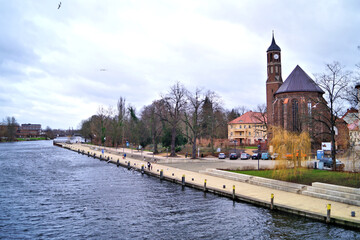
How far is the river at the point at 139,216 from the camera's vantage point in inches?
674

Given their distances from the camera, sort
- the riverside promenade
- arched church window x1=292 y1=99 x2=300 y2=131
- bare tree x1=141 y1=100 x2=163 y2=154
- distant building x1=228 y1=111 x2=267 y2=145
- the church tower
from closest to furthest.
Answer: the riverside promenade, arched church window x1=292 y1=99 x2=300 y2=131, bare tree x1=141 y1=100 x2=163 y2=154, the church tower, distant building x1=228 y1=111 x2=267 y2=145

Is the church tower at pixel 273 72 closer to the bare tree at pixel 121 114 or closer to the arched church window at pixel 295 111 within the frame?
the arched church window at pixel 295 111

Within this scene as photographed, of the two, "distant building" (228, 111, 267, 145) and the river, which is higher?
"distant building" (228, 111, 267, 145)

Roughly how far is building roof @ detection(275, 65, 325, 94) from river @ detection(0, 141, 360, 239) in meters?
44.2

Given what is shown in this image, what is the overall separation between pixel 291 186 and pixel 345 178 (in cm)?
438

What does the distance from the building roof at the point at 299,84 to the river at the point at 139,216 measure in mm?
44181

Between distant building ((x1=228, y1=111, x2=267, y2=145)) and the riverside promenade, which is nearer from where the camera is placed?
the riverside promenade

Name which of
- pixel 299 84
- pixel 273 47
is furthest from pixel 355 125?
pixel 273 47

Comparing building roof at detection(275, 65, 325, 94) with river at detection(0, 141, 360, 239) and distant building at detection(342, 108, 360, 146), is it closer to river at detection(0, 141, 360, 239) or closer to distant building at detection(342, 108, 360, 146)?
distant building at detection(342, 108, 360, 146)

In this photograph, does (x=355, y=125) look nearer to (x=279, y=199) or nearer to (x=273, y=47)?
(x=279, y=199)

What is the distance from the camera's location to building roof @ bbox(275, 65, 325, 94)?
Answer: 210ft

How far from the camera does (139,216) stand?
20859 millimetres

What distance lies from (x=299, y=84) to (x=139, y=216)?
2150 inches

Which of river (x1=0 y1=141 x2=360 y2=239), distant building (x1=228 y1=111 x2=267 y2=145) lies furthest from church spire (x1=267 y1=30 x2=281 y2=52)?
river (x1=0 y1=141 x2=360 y2=239)
